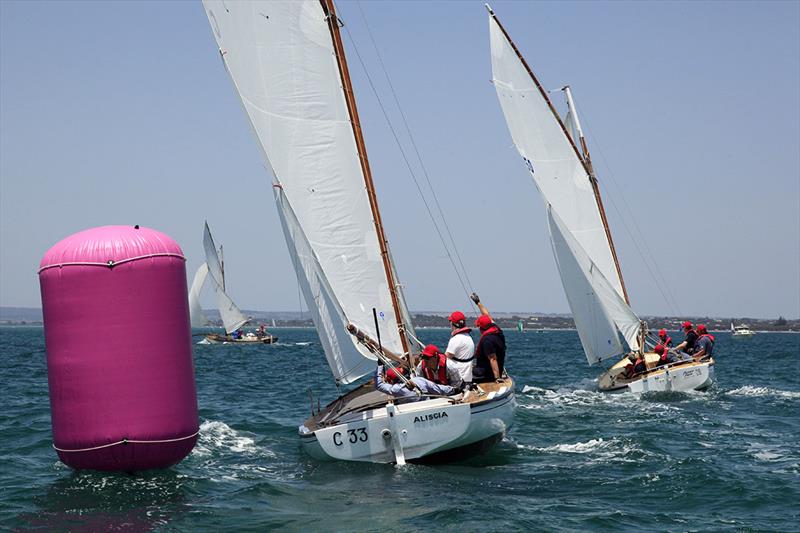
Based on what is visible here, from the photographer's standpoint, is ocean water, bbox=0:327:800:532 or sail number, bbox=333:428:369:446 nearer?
ocean water, bbox=0:327:800:532

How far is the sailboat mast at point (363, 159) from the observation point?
1750cm

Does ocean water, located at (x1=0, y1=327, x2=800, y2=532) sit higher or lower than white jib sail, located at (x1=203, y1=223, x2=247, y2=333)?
lower

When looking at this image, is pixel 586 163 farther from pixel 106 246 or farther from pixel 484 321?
pixel 106 246

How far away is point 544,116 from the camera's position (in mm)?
32469

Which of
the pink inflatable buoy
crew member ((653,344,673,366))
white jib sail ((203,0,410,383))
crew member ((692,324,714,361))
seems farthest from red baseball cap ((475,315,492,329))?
crew member ((692,324,714,361))

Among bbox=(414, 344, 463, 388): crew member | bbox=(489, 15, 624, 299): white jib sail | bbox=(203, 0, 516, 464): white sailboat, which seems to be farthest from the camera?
bbox=(489, 15, 624, 299): white jib sail

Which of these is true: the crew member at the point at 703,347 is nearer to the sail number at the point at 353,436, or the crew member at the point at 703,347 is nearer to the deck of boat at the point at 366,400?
the deck of boat at the point at 366,400

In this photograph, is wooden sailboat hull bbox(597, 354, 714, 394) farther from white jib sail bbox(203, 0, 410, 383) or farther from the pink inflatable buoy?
the pink inflatable buoy

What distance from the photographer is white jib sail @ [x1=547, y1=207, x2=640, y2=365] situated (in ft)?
107

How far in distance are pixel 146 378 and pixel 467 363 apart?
22.0 ft

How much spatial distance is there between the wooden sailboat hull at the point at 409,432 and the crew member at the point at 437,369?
87 cm

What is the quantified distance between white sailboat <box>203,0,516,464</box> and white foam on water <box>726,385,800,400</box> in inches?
600

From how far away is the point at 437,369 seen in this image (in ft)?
53.6

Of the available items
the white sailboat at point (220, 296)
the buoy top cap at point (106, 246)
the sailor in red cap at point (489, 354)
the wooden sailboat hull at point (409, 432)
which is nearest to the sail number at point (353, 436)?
the wooden sailboat hull at point (409, 432)
